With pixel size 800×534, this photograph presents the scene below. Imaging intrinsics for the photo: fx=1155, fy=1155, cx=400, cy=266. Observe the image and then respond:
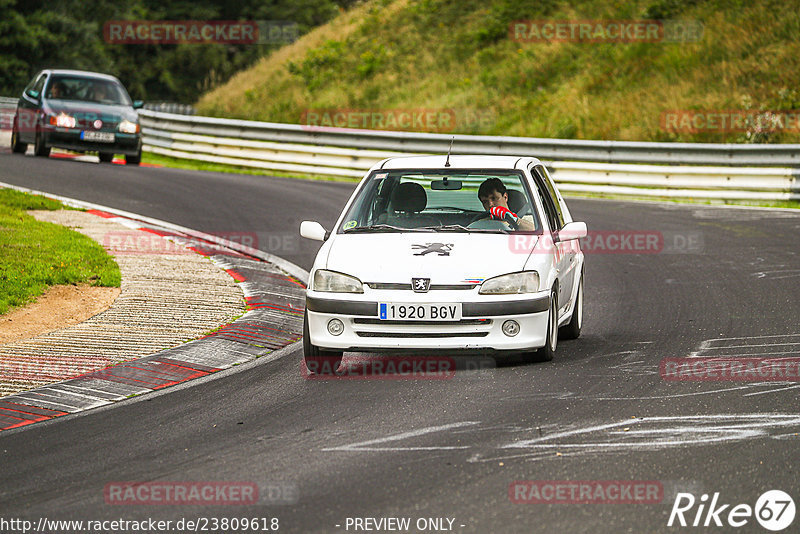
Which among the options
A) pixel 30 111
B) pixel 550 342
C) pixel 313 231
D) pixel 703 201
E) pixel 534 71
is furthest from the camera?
pixel 534 71

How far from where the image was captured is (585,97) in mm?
28047

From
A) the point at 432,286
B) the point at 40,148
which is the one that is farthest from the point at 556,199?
the point at 40,148

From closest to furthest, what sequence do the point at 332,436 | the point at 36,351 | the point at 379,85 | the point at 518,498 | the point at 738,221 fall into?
the point at 518,498 → the point at 332,436 → the point at 36,351 → the point at 738,221 → the point at 379,85

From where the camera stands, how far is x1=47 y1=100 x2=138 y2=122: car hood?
23578 mm

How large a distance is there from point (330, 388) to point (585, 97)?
69.7ft

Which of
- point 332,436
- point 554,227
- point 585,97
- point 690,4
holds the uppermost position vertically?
point 690,4

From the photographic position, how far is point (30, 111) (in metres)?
24.2

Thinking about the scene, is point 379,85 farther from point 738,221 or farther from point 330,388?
point 330,388

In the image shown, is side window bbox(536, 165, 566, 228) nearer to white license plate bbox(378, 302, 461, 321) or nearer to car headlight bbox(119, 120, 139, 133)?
white license plate bbox(378, 302, 461, 321)

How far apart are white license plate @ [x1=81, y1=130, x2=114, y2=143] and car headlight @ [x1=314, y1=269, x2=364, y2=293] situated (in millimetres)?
16186

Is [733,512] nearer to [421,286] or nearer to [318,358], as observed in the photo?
[421,286]

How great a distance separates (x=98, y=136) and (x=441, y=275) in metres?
16.8

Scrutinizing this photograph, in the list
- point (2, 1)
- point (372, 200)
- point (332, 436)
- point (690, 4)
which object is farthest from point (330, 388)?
point (2, 1)

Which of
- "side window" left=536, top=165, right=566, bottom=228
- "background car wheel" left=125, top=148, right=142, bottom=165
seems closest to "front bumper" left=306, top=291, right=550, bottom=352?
"side window" left=536, top=165, right=566, bottom=228
